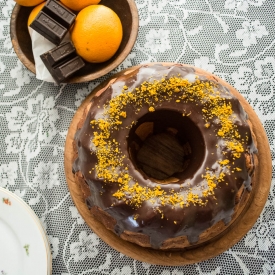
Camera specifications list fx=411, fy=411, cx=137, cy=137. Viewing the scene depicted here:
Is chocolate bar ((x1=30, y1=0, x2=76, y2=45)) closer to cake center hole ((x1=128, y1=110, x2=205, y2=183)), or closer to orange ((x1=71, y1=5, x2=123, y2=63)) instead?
orange ((x1=71, y1=5, x2=123, y2=63))

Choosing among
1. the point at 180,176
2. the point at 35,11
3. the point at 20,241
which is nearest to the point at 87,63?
the point at 35,11

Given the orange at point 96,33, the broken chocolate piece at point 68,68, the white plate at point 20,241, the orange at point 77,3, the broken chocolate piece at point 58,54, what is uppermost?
the orange at point 77,3

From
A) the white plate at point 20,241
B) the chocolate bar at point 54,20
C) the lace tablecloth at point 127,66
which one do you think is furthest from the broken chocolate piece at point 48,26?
the white plate at point 20,241

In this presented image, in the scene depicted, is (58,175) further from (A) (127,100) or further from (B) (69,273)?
(A) (127,100)

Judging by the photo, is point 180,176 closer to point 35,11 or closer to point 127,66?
point 127,66

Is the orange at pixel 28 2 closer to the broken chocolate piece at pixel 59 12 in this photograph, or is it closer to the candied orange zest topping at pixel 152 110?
the broken chocolate piece at pixel 59 12
